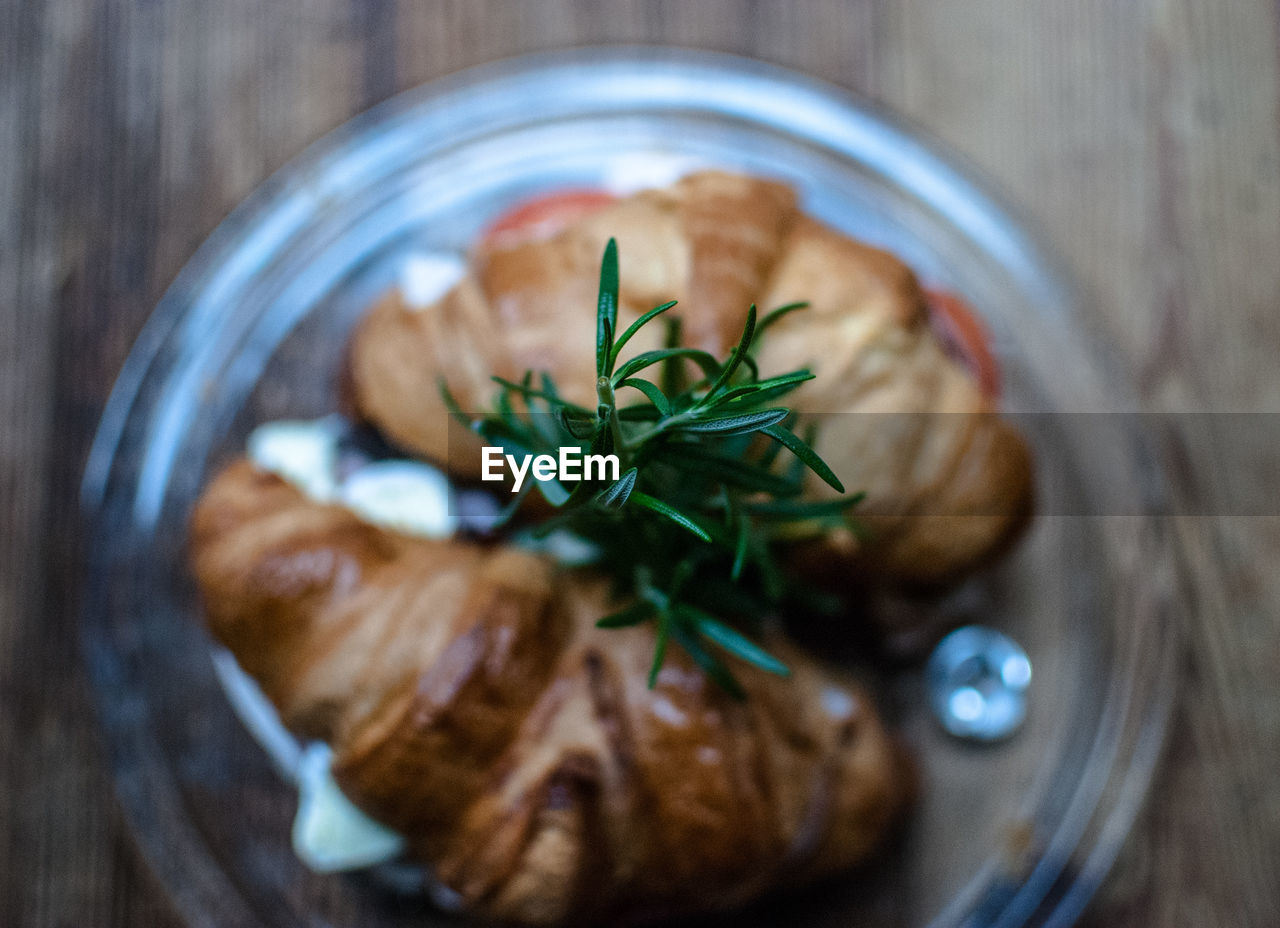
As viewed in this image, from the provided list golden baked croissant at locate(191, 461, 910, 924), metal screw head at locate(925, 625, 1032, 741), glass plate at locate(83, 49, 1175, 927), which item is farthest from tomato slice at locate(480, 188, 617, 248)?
metal screw head at locate(925, 625, 1032, 741)

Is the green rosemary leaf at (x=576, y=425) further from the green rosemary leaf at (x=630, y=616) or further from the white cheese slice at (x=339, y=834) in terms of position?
the white cheese slice at (x=339, y=834)

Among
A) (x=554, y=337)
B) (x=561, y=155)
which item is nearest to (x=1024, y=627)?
(x=554, y=337)

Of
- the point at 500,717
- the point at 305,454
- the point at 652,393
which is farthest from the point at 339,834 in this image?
the point at 652,393

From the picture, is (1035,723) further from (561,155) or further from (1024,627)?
(561,155)

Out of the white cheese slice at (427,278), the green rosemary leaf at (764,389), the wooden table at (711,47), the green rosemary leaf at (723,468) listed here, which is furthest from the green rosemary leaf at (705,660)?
the wooden table at (711,47)

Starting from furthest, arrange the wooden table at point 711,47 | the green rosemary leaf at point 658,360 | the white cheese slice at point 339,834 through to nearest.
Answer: the wooden table at point 711,47 → the white cheese slice at point 339,834 → the green rosemary leaf at point 658,360

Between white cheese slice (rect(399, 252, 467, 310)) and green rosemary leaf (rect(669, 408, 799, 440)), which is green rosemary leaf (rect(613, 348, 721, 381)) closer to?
green rosemary leaf (rect(669, 408, 799, 440))

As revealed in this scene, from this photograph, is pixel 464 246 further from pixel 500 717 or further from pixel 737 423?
pixel 737 423
